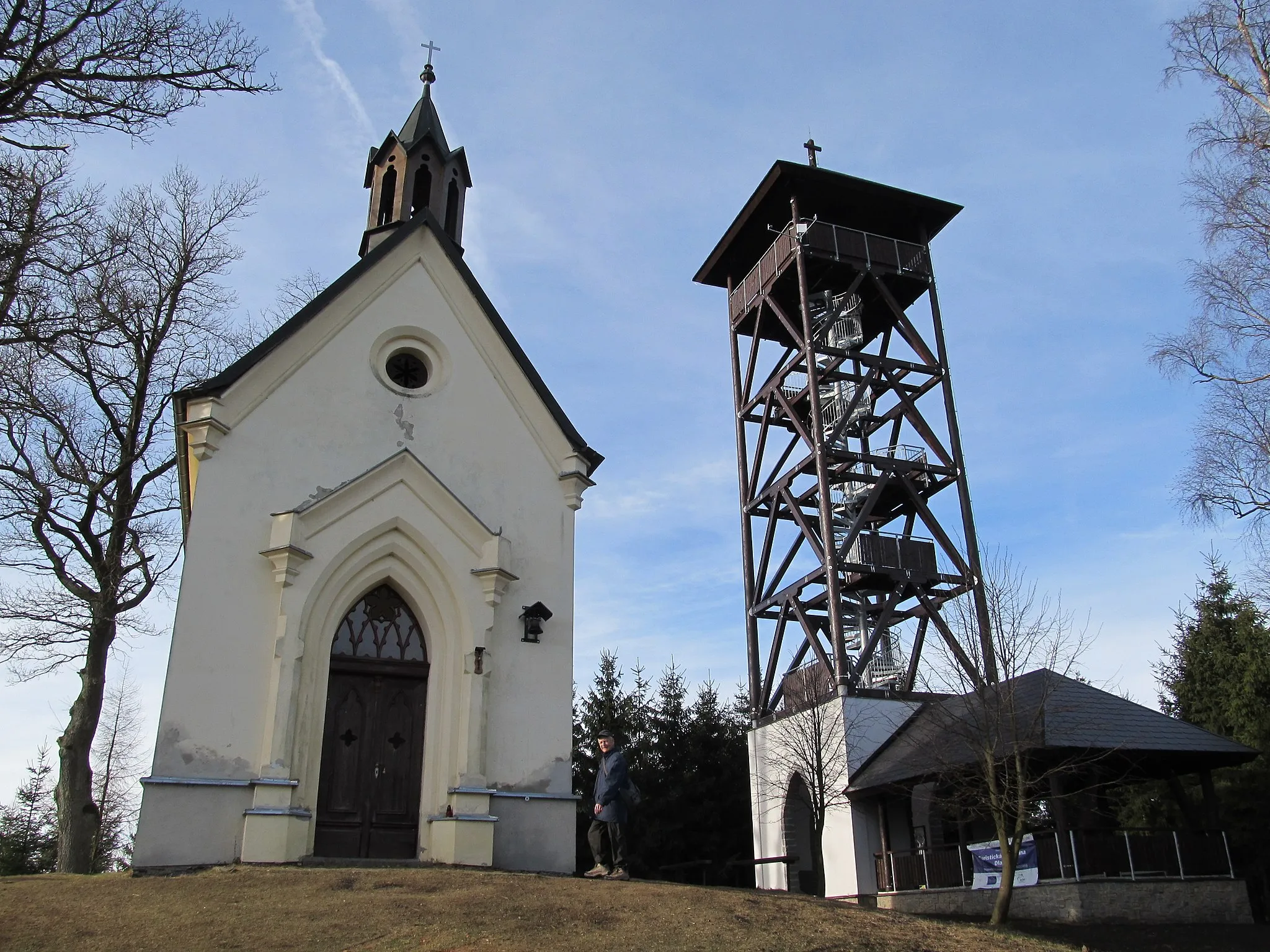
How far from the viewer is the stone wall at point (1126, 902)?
661 inches

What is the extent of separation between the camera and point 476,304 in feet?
48.2

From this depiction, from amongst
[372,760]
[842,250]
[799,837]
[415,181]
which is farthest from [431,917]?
[842,250]

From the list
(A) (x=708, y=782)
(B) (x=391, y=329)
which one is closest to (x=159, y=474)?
(B) (x=391, y=329)

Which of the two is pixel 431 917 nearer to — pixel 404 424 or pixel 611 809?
pixel 611 809

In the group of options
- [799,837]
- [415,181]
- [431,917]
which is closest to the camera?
[431,917]

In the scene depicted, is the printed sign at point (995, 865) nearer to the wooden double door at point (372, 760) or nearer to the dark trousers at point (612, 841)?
the dark trousers at point (612, 841)

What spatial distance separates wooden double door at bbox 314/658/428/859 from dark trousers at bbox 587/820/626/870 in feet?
7.11

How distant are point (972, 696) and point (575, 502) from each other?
737 centimetres

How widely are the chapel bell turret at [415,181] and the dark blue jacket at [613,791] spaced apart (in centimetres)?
902

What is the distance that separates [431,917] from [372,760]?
4312 millimetres

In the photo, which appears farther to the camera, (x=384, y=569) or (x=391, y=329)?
(x=391, y=329)

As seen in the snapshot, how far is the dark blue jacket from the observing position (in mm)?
11242

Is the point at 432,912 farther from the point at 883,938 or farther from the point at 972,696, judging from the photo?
the point at 972,696

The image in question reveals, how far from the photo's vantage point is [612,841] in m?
11.4
